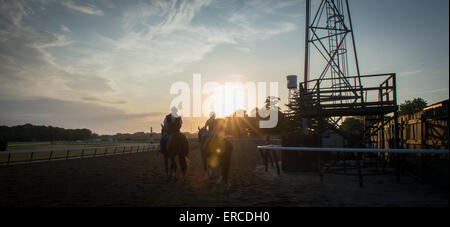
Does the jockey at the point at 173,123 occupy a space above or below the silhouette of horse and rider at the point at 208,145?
above

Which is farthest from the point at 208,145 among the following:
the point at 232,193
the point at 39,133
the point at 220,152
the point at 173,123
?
the point at 39,133

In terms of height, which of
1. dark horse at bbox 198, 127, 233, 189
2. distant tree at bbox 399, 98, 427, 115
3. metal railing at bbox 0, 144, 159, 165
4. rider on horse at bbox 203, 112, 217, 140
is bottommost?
metal railing at bbox 0, 144, 159, 165

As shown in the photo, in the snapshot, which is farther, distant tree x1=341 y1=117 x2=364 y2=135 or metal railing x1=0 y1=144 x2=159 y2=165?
distant tree x1=341 y1=117 x2=364 y2=135

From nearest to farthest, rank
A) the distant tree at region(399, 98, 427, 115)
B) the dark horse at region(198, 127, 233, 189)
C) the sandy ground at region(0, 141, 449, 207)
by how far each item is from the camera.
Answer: the sandy ground at region(0, 141, 449, 207)
the dark horse at region(198, 127, 233, 189)
the distant tree at region(399, 98, 427, 115)

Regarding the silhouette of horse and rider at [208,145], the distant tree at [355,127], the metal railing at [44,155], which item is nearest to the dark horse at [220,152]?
the silhouette of horse and rider at [208,145]

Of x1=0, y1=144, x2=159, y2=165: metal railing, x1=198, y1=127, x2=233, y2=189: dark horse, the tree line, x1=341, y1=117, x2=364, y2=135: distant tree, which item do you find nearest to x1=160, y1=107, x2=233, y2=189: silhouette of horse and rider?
x1=198, y1=127, x2=233, y2=189: dark horse

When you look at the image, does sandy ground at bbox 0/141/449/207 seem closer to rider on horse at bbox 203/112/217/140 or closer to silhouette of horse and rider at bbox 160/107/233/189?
silhouette of horse and rider at bbox 160/107/233/189

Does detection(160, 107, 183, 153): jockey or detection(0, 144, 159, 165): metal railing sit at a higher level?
detection(160, 107, 183, 153): jockey

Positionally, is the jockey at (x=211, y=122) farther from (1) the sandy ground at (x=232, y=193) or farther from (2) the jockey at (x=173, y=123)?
(1) the sandy ground at (x=232, y=193)

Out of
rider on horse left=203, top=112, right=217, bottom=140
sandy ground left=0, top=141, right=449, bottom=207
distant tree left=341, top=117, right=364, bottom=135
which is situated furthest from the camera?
distant tree left=341, top=117, right=364, bottom=135

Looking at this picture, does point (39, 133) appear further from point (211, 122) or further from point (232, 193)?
point (232, 193)

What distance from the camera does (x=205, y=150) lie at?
845cm

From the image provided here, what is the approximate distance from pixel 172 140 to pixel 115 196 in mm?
2390

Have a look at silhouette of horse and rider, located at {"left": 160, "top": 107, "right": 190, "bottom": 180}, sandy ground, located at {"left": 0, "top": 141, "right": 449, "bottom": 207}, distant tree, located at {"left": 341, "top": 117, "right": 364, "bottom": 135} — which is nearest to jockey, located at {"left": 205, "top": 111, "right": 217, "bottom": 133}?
silhouette of horse and rider, located at {"left": 160, "top": 107, "right": 190, "bottom": 180}
